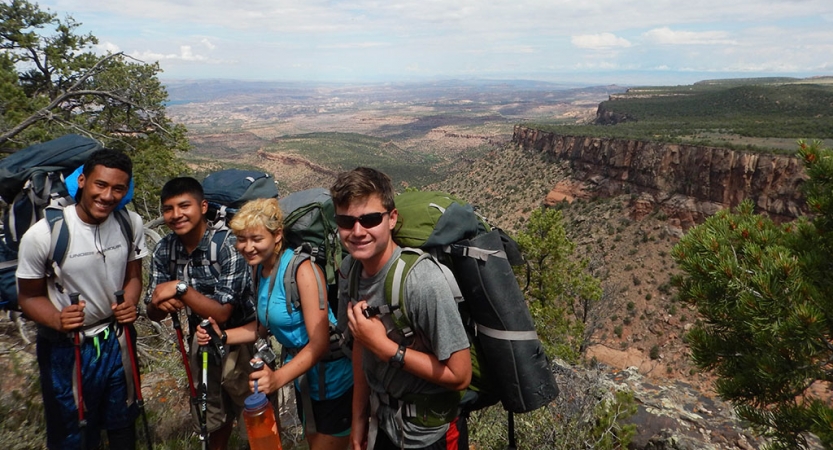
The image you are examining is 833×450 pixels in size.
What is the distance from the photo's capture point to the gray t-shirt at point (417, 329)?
5.66ft

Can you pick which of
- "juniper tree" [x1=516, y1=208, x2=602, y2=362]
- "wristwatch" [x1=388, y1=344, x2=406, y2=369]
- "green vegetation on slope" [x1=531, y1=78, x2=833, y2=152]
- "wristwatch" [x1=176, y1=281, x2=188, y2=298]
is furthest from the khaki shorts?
"green vegetation on slope" [x1=531, y1=78, x2=833, y2=152]

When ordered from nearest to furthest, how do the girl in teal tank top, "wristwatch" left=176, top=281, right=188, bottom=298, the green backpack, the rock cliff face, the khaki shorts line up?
the green backpack → the girl in teal tank top → "wristwatch" left=176, top=281, right=188, bottom=298 → the khaki shorts → the rock cliff face

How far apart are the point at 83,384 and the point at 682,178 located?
33.6m

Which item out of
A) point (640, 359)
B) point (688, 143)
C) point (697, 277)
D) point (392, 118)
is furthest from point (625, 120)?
point (392, 118)

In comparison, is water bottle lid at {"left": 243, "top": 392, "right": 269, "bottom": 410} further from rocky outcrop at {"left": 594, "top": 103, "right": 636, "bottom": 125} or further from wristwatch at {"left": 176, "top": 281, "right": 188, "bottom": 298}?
rocky outcrop at {"left": 594, "top": 103, "right": 636, "bottom": 125}

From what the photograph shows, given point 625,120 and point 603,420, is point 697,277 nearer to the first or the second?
point 603,420

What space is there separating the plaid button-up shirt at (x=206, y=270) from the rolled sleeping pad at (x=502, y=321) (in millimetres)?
1324

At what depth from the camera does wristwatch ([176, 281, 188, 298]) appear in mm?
2264

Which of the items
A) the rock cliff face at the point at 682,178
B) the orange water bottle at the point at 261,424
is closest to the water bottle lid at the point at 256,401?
the orange water bottle at the point at 261,424

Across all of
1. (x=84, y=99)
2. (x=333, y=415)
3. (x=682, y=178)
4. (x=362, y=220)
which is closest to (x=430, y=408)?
(x=333, y=415)

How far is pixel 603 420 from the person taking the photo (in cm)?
352

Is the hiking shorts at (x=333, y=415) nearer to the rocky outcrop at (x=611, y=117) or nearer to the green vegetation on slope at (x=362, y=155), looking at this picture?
the rocky outcrop at (x=611, y=117)

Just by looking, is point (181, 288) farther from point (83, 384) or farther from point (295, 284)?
point (83, 384)

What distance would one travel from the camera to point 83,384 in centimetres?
241
